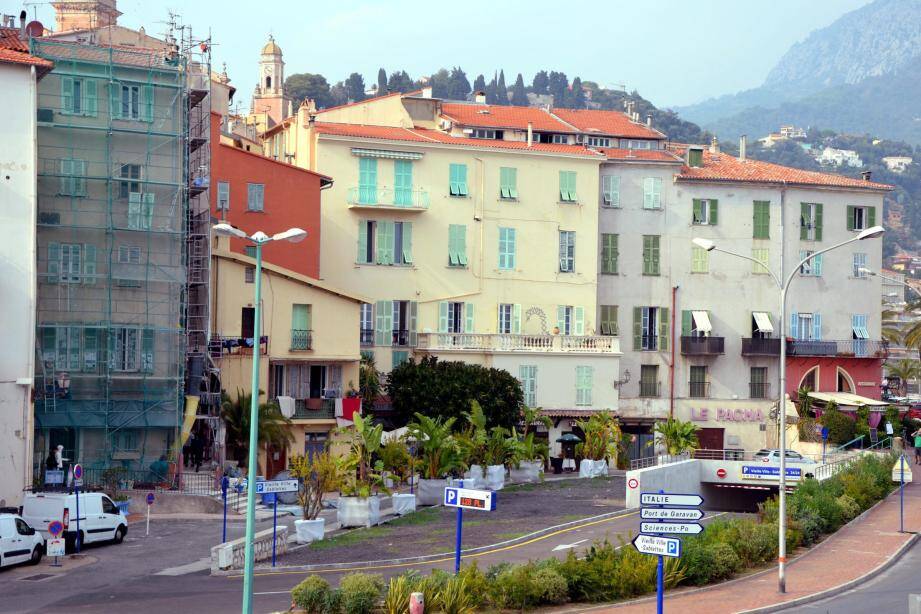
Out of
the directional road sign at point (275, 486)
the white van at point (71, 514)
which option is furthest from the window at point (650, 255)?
the directional road sign at point (275, 486)

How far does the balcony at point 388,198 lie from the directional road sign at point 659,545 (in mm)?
42001

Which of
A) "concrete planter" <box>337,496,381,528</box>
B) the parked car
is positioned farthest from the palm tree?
the parked car

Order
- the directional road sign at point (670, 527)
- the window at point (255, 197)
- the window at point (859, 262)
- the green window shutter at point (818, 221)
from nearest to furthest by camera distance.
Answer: the directional road sign at point (670, 527), the window at point (255, 197), the green window shutter at point (818, 221), the window at point (859, 262)

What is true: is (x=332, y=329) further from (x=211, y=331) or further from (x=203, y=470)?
(x=203, y=470)

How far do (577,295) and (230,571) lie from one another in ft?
118

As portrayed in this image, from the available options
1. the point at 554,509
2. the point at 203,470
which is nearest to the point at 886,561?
the point at 554,509

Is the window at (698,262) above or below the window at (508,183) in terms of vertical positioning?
below

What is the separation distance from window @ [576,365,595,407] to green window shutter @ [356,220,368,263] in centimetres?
1079

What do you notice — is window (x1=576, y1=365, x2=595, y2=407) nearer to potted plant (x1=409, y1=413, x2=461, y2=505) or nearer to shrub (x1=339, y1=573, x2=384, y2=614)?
potted plant (x1=409, y1=413, x2=461, y2=505)

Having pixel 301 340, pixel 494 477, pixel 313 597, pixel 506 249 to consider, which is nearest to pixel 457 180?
pixel 506 249

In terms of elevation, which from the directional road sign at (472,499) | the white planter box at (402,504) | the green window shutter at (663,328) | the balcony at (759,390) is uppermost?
the green window shutter at (663,328)

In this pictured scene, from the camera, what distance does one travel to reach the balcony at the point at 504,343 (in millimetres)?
62719

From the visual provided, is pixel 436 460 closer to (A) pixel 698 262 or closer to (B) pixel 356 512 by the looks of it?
(B) pixel 356 512

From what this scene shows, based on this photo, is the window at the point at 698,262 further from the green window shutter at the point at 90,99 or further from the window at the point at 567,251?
the green window shutter at the point at 90,99
